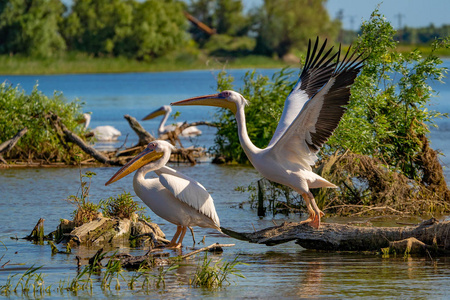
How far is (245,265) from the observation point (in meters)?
6.97

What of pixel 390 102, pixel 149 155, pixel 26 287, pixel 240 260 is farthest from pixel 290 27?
pixel 26 287

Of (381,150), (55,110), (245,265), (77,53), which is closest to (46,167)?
(55,110)

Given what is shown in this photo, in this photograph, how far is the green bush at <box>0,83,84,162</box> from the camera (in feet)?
43.5

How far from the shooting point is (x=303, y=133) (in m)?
7.20

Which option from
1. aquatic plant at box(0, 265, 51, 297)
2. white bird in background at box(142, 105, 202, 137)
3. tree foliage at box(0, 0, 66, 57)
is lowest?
aquatic plant at box(0, 265, 51, 297)

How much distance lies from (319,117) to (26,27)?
166 feet

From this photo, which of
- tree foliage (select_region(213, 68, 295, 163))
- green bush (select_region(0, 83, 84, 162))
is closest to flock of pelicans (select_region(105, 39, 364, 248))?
tree foliage (select_region(213, 68, 295, 163))

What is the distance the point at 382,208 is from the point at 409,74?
217 cm

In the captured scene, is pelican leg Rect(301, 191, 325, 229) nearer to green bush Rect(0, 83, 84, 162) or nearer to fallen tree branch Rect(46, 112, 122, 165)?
fallen tree branch Rect(46, 112, 122, 165)

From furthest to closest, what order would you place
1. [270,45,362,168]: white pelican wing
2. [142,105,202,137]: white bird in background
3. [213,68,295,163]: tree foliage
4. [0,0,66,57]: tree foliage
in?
1. [0,0,66,57]: tree foliage
2. [142,105,202,137]: white bird in background
3. [213,68,295,163]: tree foliage
4. [270,45,362,168]: white pelican wing

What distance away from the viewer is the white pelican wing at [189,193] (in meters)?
7.33

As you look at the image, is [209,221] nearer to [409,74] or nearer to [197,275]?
[197,275]

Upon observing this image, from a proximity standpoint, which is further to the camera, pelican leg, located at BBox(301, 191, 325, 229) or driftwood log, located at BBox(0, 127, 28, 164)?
driftwood log, located at BBox(0, 127, 28, 164)

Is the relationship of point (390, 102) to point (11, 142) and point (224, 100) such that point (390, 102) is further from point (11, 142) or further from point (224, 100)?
point (11, 142)
